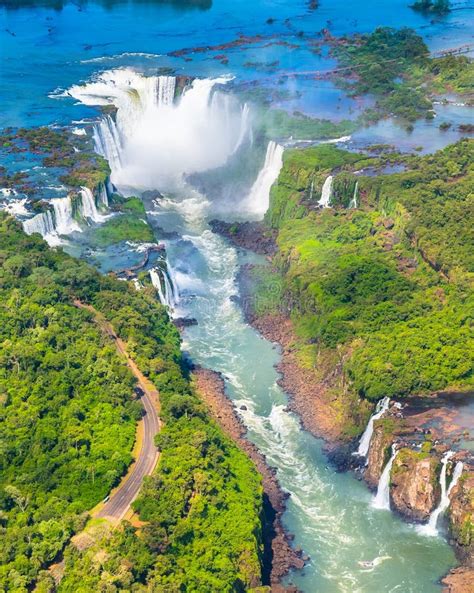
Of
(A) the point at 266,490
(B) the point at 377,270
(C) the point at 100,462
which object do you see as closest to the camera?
(C) the point at 100,462

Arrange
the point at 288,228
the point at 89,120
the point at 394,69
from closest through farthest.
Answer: the point at 288,228
the point at 89,120
the point at 394,69

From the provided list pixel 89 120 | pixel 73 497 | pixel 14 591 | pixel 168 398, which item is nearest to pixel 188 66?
pixel 89 120

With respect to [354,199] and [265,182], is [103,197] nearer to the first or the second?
[265,182]

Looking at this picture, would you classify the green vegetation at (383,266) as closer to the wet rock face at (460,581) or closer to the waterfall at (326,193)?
the waterfall at (326,193)

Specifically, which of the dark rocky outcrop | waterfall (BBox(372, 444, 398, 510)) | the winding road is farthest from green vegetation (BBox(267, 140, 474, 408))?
the winding road

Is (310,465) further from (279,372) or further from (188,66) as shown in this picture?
(188,66)

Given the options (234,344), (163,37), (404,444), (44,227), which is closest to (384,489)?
(404,444)

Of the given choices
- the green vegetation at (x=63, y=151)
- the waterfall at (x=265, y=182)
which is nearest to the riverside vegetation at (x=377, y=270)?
the waterfall at (x=265, y=182)
